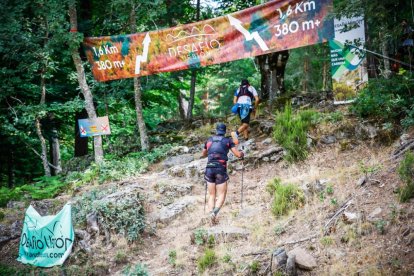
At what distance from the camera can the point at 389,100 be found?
8.51 meters

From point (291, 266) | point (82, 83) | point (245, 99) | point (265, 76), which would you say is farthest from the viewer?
point (265, 76)

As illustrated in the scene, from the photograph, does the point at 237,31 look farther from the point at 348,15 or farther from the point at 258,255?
the point at 258,255

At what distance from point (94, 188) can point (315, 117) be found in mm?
6494

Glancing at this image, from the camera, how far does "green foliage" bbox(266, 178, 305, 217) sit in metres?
7.02

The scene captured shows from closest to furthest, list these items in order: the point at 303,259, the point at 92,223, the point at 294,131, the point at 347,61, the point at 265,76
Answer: the point at 303,259 → the point at 92,223 → the point at 294,131 → the point at 347,61 → the point at 265,76

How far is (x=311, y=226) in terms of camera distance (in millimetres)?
6156

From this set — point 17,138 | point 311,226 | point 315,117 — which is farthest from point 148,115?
point 311,226

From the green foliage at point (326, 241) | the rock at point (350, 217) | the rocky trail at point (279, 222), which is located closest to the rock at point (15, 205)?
the rocky trail at point (279, 222)

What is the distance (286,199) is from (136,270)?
10.1 ft

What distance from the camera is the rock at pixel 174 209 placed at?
825cm

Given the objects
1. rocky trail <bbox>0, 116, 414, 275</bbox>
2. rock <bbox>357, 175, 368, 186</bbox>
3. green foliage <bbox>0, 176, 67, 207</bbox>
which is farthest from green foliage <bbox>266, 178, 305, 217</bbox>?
green foliage <bbox>0, 176, 67, 207</bbox>

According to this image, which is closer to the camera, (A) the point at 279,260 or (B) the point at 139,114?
(A) the point at 279,260

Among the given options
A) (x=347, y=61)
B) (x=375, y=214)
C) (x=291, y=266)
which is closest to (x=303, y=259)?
(x=291, y=266)

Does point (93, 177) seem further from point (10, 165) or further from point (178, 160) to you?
point (10, 165)
